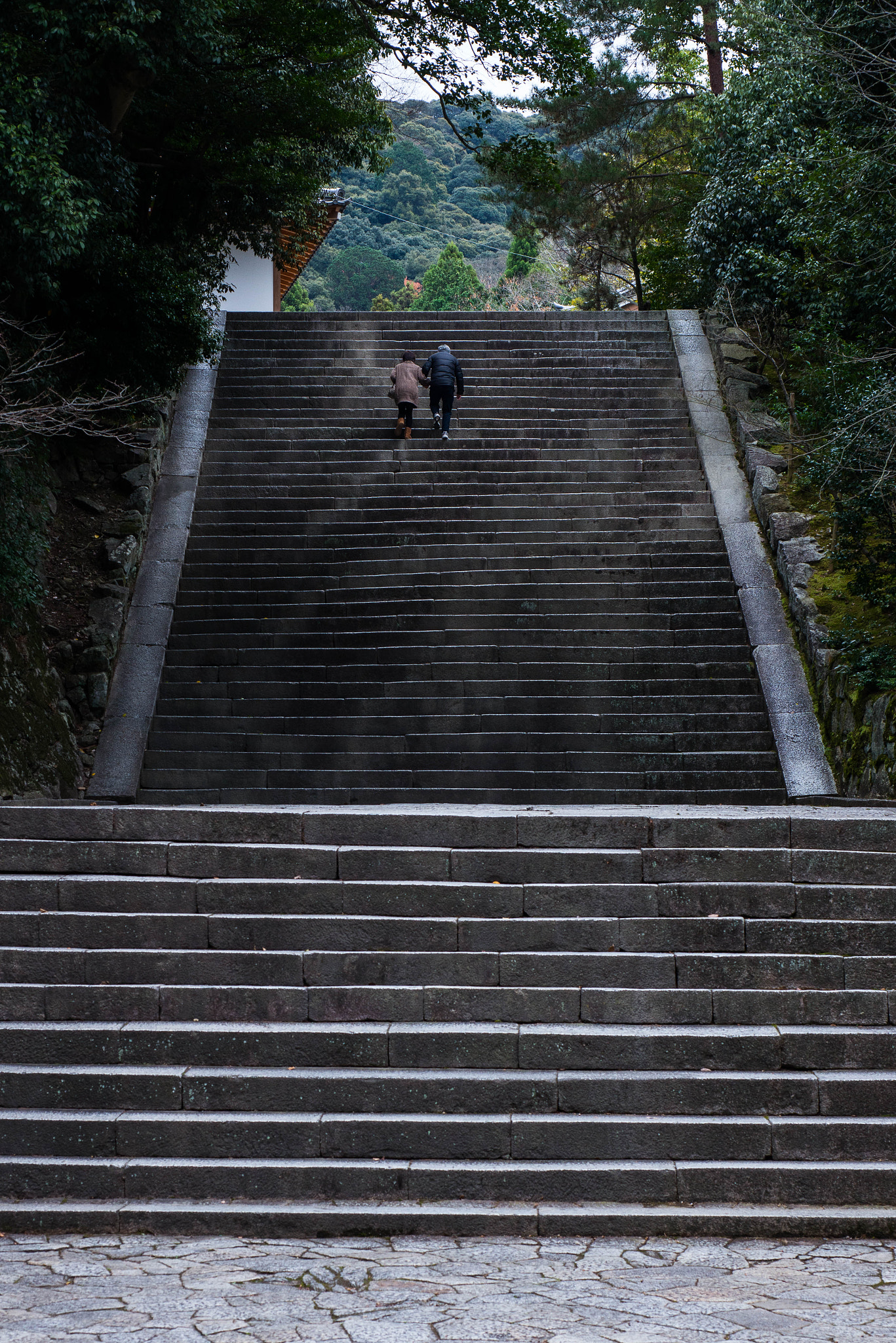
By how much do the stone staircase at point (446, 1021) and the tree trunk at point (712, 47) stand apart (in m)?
18.5

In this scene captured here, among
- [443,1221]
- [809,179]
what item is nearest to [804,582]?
[809,179]

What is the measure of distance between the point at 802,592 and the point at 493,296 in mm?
38056

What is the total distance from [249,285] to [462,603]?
45.5ft

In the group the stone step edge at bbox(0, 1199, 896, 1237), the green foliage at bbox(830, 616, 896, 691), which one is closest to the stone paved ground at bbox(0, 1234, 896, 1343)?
the stone step edge at bbox(0, 1199, 896, 1237)

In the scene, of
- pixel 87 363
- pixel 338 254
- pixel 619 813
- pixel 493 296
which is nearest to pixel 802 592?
pixel 619 813

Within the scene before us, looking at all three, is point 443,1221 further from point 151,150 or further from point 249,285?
point 249,285

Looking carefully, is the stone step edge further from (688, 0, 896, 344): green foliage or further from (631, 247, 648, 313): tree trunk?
(631, 247, 648, 313): tree trunk

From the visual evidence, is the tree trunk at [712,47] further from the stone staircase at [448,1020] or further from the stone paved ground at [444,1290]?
the stone paved ground at [444,1290]

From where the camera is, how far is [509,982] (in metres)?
4.95

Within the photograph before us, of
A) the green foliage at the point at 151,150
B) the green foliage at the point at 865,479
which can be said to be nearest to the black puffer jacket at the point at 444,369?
the green foliage at the point at 151,150

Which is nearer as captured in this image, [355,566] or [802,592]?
[802,592]

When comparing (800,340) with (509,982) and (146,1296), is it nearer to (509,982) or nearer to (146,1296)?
(509,982)

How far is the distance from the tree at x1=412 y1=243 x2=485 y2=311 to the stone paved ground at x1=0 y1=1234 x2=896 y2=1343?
43.8 m

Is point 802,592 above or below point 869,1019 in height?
above
